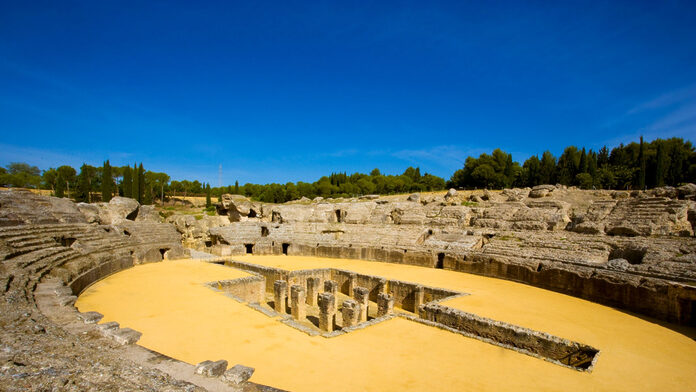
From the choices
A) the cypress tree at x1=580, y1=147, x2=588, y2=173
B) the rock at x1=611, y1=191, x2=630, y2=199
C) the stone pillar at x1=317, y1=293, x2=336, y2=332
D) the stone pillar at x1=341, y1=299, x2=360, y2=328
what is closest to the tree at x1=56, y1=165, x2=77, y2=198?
the stone pillar at x1=317, y1=293, x2=336, y2=332

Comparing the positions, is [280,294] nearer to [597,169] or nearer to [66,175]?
[597,169]

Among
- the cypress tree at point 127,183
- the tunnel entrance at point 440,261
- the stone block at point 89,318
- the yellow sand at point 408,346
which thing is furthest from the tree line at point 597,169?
the cypress tree at point 127,183

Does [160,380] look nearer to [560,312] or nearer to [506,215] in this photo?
[560,312]

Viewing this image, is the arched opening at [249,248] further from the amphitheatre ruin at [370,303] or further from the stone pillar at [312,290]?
the stone pillar at [312,290]

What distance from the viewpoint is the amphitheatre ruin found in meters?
5.56

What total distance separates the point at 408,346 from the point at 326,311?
10.9 ft

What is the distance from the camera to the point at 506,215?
2116 centimetres

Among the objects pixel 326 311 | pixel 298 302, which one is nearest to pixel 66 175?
pixel 298 302

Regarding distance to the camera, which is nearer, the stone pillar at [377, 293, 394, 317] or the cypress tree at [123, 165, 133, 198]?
the stone pillar at [377, 293, 394, 317]

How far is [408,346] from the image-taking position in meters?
7.35

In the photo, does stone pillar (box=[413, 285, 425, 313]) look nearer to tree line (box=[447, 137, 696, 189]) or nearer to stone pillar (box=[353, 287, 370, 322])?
A: stone pillar (box=[353, 287, 370, 322])

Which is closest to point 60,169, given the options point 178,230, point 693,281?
Answer: point 178,230

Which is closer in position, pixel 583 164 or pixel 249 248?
pixel 249 248

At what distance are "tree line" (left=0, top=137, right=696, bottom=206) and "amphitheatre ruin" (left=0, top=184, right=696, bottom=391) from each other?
1016 cm
